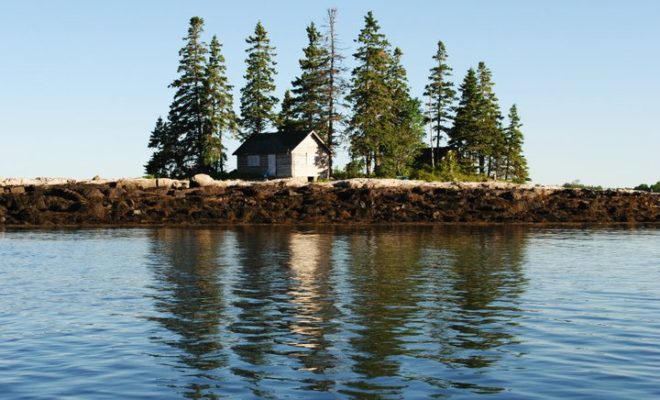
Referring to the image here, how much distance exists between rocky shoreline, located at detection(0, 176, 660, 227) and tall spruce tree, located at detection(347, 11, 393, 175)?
63.2 feet

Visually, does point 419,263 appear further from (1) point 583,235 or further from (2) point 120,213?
(2) point 120,213

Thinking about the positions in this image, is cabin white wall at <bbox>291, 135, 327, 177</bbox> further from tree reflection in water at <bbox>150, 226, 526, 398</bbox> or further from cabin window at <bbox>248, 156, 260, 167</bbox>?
tree reflection in water at <bbox>150, 226, 526, 398</bbox>

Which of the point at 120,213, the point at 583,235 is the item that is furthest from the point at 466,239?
the point at 120,213

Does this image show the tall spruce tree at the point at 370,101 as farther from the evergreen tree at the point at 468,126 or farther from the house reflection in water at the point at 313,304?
the house reflection in water at the point at 313,304

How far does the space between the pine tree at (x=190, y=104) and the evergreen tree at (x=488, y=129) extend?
39826 mm

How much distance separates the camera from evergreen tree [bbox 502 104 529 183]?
4754 inches

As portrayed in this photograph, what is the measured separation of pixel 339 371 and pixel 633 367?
5.36 meters

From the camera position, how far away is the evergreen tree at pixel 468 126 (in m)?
108

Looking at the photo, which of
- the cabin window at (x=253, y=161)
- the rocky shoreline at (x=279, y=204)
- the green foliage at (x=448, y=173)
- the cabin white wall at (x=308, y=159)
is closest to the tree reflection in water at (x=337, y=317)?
the rocky shoreline at (x=279, y=204)

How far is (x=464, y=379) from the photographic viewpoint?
12.7 m

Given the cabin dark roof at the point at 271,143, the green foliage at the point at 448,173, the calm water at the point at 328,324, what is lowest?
the calm water at the point at 328,324

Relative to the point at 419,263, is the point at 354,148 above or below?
above

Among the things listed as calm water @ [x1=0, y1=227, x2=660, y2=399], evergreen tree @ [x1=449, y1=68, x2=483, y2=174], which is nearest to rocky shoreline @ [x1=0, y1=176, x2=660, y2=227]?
calm water @ [x1=0, y1=227, x2=660, y2=399]

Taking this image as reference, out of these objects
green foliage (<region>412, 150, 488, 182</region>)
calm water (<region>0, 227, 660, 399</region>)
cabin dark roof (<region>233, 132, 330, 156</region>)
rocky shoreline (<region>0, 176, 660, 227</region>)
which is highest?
cabin dark roof (<region>233, 132, 330, 156</region>)
